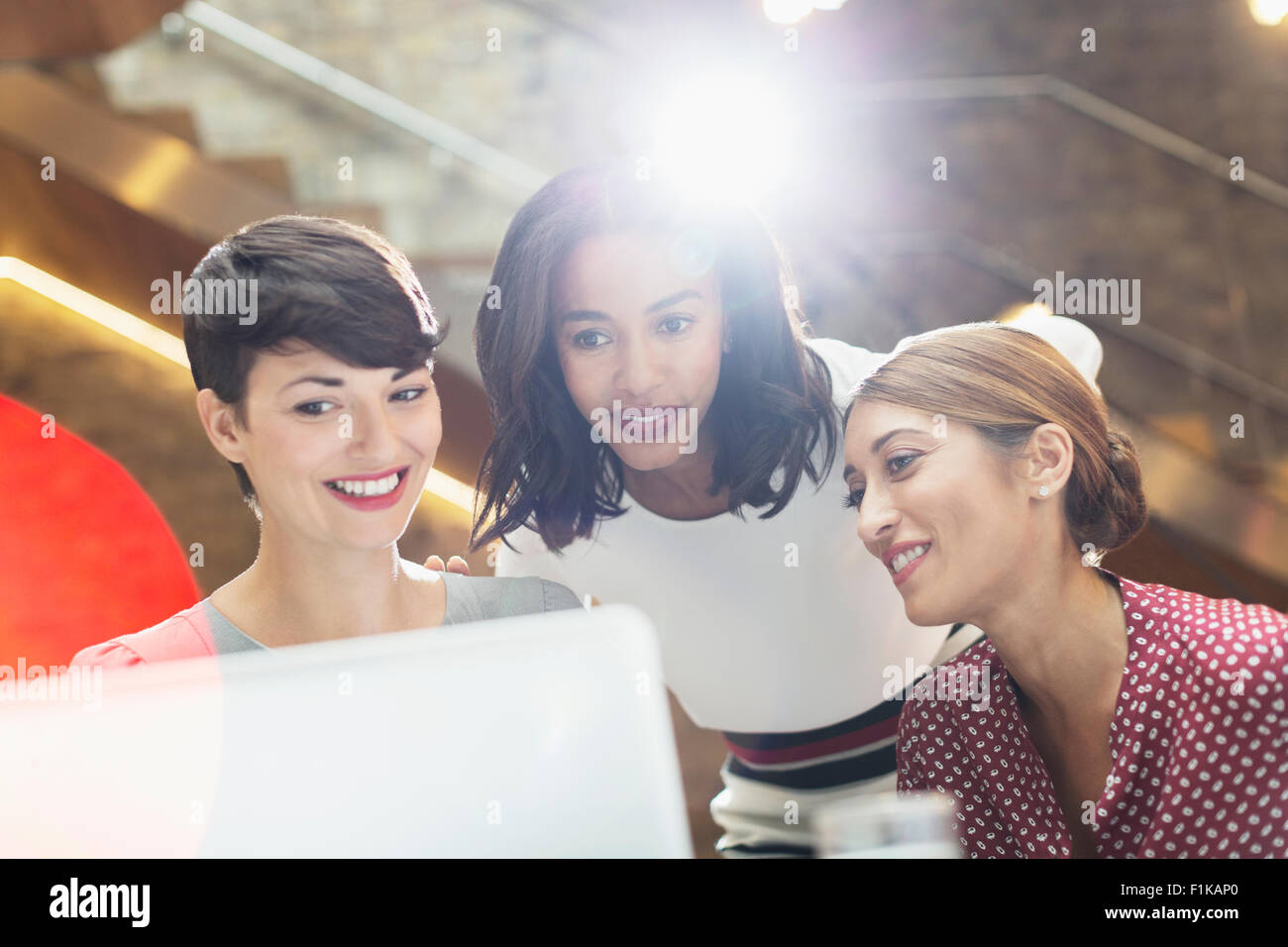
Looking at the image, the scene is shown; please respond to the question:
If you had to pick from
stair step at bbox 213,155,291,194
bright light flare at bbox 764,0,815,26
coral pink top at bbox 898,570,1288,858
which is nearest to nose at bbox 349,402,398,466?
coral pink top at bbox 898,570,1288,858

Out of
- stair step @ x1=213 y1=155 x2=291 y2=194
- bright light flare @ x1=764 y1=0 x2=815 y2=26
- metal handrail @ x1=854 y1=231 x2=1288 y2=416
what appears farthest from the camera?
bright light flare @ x1=764 y1=0 x2=815 y2=26

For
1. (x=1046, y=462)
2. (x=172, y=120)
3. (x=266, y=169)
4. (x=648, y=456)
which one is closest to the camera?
(x=1046, y=462)

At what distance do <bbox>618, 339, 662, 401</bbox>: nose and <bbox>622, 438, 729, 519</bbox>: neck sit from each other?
16 centimetres

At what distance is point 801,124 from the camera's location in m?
2.97

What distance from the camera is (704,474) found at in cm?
142

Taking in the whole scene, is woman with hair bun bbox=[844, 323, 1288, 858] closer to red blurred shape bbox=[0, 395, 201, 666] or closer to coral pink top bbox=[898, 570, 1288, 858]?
coral pink top bbox=[898, 570, 1288, 858]

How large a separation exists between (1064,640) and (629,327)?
622mm

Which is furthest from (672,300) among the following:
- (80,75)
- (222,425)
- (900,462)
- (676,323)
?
(80,75)

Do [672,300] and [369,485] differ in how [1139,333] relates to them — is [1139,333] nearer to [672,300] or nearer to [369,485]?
[672,300]

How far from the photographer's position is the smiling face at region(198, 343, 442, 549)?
1.17 m

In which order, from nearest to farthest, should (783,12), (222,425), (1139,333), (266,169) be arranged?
(222,425)
(266,169)
(1139,333)
(783,12)

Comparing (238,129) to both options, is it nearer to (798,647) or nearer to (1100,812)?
(798,647)

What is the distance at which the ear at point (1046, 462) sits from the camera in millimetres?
1124

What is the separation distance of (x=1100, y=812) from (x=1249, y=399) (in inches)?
67.4
